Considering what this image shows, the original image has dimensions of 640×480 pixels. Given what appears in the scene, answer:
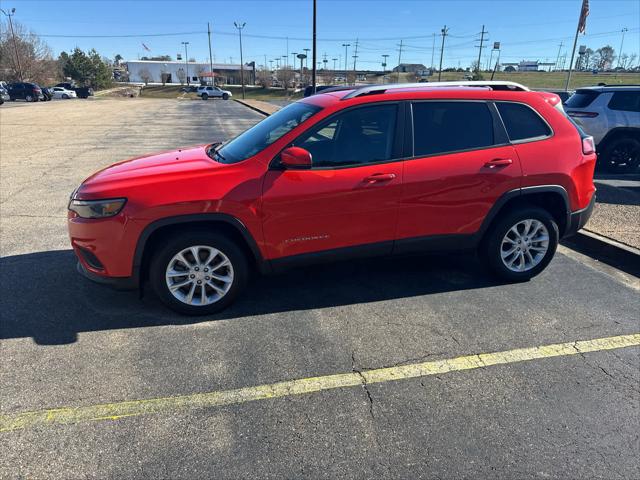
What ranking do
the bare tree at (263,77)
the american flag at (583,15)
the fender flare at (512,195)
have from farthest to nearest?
the bare tree at (263,77)
the american flag at (583,15)
the fender flare at (512,195)

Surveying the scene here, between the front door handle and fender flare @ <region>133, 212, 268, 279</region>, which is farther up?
the front door handle

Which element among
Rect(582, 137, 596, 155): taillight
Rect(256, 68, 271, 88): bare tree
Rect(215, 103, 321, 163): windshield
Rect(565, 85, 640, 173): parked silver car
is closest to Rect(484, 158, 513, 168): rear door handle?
Rect(582, 137, 596, 155): taillight

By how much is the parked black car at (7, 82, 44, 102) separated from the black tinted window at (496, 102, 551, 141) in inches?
2012

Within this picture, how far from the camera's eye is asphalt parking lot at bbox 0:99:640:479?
90.4 inches

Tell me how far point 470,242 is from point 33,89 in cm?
5128

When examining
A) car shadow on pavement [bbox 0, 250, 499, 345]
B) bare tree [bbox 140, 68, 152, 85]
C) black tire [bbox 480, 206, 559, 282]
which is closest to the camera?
car shadow on pavement [bbox 0, 250, 499, 345]

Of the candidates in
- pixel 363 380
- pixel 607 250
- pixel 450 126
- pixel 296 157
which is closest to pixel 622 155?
pixel 607 250

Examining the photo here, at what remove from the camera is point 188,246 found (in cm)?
349

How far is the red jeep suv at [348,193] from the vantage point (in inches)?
135

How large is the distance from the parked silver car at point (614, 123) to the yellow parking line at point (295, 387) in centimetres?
725

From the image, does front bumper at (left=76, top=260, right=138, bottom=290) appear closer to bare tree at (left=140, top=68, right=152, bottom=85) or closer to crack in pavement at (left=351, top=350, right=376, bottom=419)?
crack in pavement at (left=351, top=350, right=376, bottom=419)

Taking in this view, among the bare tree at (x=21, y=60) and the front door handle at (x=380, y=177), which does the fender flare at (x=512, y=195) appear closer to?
the front door handle at (x=380, y=177)

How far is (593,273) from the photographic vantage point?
15.3ft

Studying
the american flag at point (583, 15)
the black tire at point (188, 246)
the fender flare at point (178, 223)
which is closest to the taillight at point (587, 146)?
the fender flare at point (178, 223)
